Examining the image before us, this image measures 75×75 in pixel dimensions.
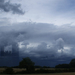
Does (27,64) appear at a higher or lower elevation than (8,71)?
higher

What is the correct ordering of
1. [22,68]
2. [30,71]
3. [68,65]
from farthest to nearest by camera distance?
[68,65] → [22,68] → [30,71]

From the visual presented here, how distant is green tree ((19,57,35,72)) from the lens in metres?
45.0

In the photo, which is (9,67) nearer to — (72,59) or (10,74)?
(10,74)

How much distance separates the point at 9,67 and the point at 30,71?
21.4 ft

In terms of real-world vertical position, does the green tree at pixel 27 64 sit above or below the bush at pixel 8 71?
above

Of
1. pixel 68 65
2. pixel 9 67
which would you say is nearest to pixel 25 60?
pixel 9 67

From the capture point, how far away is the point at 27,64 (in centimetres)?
4781

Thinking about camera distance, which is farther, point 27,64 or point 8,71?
point 27,64

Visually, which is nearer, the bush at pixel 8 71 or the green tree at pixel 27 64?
the bush at pixel 8 71

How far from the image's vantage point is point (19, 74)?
39156 mm

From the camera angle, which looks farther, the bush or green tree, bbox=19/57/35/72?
green tree, bbox=19/57/35/72

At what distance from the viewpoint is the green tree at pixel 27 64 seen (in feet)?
148

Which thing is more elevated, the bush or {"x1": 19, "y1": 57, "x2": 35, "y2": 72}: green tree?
{"x1": 19, "y1": 57, "x2": 35, "y2": 72}: green tree

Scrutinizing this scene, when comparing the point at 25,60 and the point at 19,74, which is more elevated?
the point at 25,60
